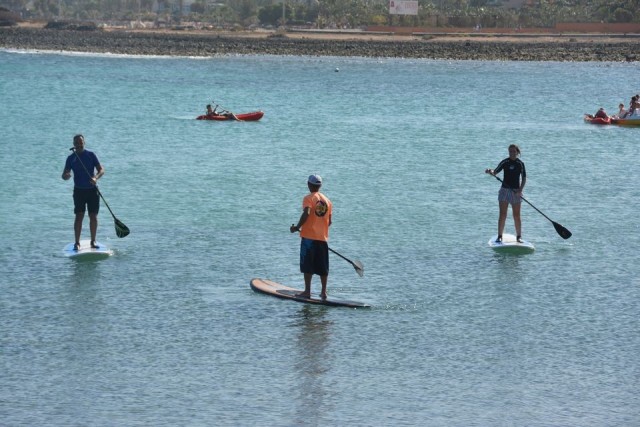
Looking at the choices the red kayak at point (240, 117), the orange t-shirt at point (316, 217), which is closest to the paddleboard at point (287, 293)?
the orange t-shirt at point (316, 217)

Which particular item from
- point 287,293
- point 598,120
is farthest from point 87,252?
point 598,120

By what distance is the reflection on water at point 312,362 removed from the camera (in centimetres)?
1307

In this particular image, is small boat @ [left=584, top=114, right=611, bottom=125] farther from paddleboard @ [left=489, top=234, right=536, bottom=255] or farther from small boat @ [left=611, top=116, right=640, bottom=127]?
paddleboard @ [left=489, top=234, right=536, bottom=255]

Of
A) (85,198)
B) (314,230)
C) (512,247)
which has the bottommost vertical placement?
(512,247)

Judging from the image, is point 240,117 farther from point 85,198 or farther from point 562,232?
point 85,198

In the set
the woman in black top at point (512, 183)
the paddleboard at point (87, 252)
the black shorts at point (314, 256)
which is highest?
the woman in black top at point (512, 183)

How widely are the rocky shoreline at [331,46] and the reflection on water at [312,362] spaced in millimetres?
93341

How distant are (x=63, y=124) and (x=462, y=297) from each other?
3655 cm

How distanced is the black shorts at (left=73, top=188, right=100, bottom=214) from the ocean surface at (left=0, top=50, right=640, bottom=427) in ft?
3.39

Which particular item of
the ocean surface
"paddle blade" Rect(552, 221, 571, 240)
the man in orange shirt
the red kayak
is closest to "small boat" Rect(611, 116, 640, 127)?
the ocean surface

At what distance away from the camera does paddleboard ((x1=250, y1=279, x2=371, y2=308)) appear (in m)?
17.0

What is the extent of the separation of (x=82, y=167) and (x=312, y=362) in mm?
6195

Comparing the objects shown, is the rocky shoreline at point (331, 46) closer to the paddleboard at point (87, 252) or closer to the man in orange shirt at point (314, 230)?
the paddleboard at point (87, 252)

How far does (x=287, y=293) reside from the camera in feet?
57.4
